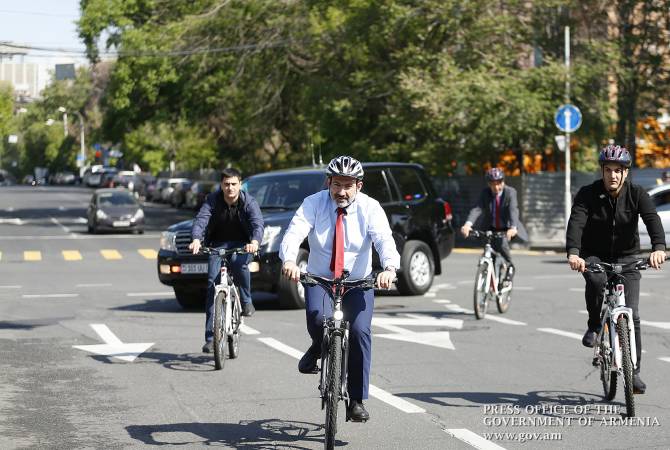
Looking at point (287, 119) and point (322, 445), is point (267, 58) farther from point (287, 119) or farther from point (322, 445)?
point (322, 445)

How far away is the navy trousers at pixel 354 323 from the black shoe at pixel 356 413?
42 mm

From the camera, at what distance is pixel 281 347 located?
12.6 meters

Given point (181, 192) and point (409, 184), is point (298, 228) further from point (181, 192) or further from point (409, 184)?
point (181, 192)

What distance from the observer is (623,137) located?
1417 inches

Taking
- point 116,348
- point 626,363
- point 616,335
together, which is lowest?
point 116,348

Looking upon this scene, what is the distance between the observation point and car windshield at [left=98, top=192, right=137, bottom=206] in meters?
41.8

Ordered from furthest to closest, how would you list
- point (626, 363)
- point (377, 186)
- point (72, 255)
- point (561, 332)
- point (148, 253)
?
point (148, 253)
point (72, 255)
point (377, 186)
point (561, 332)
point (626, 363)

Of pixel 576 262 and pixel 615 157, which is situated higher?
pixel 615 157

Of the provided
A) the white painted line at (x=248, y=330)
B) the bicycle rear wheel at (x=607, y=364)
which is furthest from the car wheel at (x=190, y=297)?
the bicycle rear wheel at (x=607, y=364)

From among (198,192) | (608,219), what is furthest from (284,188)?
(198,192)

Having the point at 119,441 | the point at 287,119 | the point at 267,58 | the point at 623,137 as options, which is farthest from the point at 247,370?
the point at 287,119

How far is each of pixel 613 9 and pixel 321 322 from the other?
1174 inches

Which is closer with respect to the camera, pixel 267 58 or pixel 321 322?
pixel 321 322

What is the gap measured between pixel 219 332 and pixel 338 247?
3.48m
